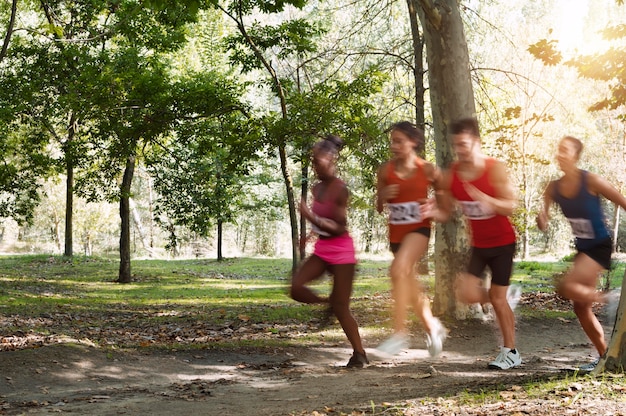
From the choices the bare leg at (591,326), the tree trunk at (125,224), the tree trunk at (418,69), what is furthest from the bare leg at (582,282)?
the tree trunk at (125,224)

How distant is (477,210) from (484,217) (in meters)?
0.11

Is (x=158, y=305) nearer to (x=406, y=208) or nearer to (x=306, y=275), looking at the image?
(x=306, y=275)

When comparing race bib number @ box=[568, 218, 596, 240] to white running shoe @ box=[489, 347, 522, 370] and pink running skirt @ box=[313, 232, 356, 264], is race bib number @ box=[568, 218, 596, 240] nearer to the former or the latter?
white running shoe @ box=[489, 347, 522, 370]

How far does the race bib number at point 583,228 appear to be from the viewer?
6383 millimetres

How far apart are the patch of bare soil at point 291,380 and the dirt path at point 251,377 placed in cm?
1

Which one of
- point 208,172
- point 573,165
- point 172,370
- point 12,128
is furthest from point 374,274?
point 573,165

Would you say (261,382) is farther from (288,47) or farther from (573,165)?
(288,47)

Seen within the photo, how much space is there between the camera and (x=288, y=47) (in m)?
15.9

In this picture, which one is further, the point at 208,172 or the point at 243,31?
the point at 208,172

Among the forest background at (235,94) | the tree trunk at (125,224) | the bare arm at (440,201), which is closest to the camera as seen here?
the bare arm at (440,201)

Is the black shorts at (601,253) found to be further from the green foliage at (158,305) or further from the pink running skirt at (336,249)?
the green foliage at (158,305)

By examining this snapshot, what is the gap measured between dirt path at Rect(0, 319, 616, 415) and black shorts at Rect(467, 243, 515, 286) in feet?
3.11

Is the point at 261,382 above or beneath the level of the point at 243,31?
beneath

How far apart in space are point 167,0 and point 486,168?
437 cm
